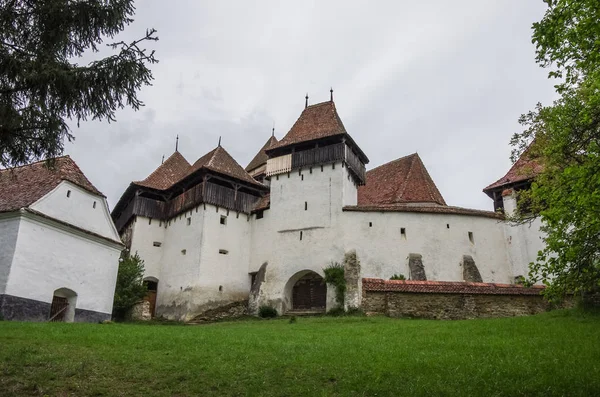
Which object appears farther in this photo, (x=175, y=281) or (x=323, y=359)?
(x=175, y=281)

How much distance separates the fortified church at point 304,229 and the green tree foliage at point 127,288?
2.06 metres

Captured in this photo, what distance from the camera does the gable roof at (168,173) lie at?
31.0 m

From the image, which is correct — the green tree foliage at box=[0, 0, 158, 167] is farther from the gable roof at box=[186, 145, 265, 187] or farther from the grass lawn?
the gable roof at box=[186, 145, 265, 187]

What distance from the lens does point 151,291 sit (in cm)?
2861

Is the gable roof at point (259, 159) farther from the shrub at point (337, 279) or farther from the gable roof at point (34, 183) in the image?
the gable roof at point (34, 183)

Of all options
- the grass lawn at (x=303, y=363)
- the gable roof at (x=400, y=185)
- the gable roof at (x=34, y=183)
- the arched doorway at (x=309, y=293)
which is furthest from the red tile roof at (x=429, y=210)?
the grass lawn at (x=303, y=363)

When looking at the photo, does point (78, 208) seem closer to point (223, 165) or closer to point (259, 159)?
point (223, 165)

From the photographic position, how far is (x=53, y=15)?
28.6 ft

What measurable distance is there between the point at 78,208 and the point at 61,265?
251cm

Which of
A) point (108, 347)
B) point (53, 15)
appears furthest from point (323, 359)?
point (53, 15)

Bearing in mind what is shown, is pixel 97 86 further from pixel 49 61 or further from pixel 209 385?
pixel 209 385

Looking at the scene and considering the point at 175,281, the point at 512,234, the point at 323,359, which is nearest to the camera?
the point at 323,359

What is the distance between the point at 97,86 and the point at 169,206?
22.3 m

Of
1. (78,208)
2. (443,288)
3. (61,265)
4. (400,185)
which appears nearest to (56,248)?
(61,265)
